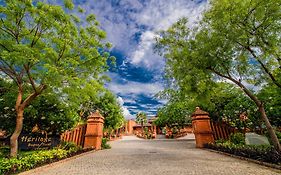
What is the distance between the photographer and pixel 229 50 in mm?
8469

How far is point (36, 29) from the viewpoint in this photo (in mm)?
9031

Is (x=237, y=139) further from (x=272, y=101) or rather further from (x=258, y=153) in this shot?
(x=258, y=153)

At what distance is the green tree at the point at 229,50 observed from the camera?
24.8 ft

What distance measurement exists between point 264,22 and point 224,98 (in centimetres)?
948

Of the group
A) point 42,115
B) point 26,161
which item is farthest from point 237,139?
point 42,115

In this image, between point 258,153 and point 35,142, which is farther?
point 35,142

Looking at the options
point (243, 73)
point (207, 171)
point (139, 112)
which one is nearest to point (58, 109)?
point (207, 171)

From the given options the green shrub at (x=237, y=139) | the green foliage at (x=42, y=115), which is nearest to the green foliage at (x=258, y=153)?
the green shrub at (x=237, y=139)

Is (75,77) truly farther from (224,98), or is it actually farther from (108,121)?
(108,121)

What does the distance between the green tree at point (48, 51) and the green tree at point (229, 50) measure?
4.61 meters

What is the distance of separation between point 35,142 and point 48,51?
653 cm

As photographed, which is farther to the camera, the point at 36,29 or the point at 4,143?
the point at 4,143

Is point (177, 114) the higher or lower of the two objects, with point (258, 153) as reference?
higher

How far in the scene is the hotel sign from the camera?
10945 millimetres
